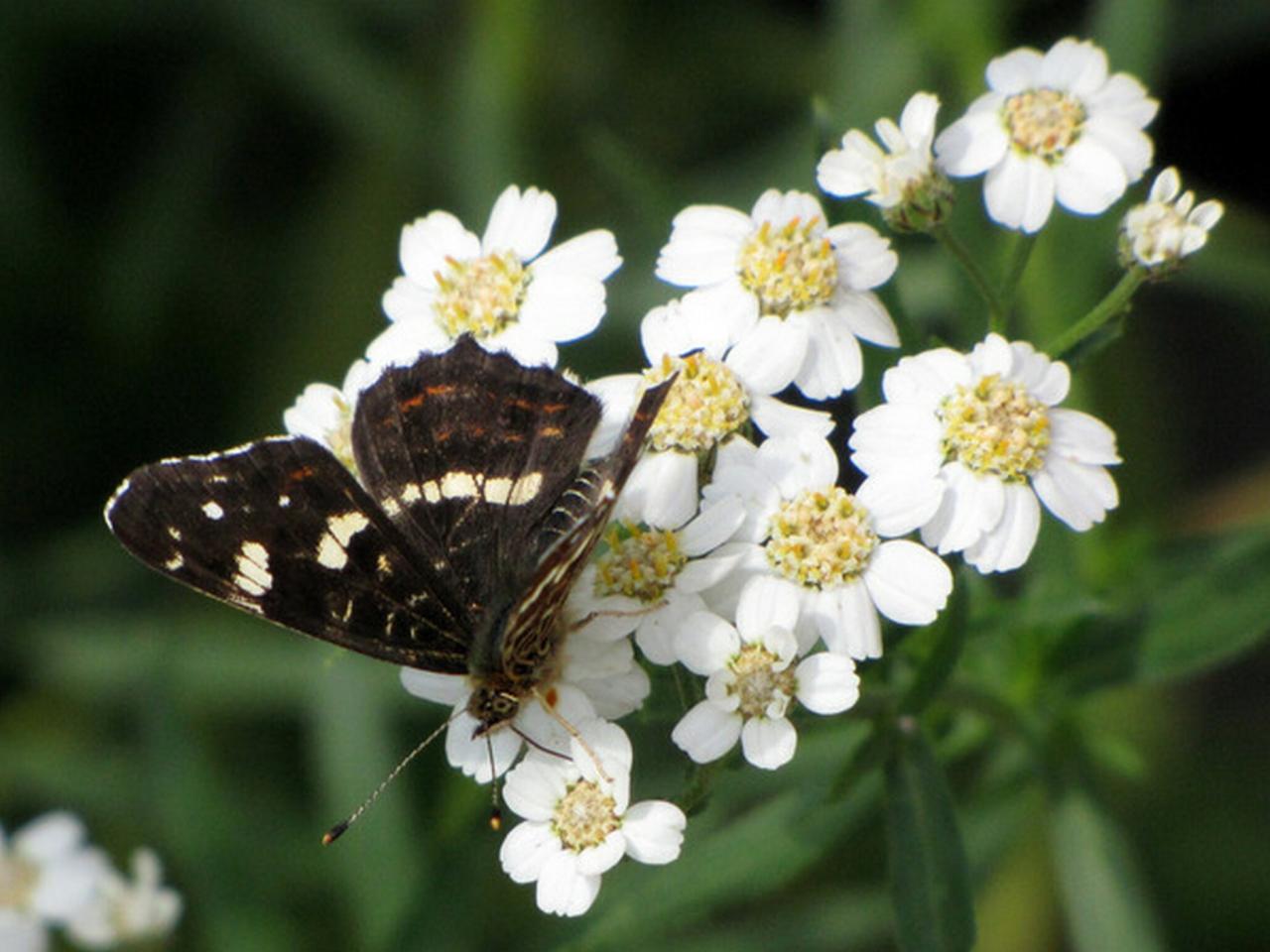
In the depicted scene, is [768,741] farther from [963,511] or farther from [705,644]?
[963,511]

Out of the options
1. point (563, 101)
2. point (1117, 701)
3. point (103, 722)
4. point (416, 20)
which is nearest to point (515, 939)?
point (103, 722)

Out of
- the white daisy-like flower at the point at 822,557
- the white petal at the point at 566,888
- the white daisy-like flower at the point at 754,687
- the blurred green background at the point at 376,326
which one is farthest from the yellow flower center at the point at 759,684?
the blurred green background at the point at 376,326

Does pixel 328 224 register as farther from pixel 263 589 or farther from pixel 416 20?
pixel 263 589

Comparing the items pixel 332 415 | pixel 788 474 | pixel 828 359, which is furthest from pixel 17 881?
pixel 828 359

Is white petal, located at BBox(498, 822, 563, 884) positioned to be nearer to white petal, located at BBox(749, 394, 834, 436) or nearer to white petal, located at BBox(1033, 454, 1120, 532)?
white petal, located at BBox(749, 394, 834, 436)

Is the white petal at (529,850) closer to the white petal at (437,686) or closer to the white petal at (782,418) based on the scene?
the white petal at (437,686)

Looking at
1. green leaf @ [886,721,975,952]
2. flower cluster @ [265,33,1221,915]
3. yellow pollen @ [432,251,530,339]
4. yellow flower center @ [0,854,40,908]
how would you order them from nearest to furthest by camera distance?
1. flower cluster @ [265,33,1221,915]
2. green leaf @ [886,721,975,952]
3. yellow pollen @ [432,251,530,339]
4. yellow flower center @ [0,854,40,908]

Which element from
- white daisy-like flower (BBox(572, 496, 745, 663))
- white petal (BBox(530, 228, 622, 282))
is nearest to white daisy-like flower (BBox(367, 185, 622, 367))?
white petal (BBox(530, 228, 622, 282))
